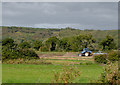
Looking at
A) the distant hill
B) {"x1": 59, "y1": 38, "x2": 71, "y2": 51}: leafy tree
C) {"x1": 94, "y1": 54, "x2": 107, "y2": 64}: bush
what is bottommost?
{"x1": 94, "y1": 54, "x2": 107, "y2": 64}: bush

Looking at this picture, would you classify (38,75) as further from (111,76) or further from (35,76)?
(111,76)

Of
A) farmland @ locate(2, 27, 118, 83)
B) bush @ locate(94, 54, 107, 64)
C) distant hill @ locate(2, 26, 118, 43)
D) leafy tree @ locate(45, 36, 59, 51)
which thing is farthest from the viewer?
distant hill @ locate(2, 26, 118, 43)

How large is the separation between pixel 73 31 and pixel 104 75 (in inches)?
3537

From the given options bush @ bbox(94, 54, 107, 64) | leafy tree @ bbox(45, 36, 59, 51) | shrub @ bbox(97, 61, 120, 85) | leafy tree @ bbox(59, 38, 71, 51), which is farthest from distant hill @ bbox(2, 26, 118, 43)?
shrub @ bbox(97, 61, 120, 85)

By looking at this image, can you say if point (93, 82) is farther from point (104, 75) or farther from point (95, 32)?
point (95, 32)

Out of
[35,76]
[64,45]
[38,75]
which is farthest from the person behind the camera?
[64,45]

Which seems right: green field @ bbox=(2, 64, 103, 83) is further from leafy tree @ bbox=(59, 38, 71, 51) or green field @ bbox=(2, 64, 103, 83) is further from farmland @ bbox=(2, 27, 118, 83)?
leafy tree @ bbox=(59, 38, 71, 51)

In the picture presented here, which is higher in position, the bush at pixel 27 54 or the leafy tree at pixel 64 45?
the leafy tree at pixel 64 45

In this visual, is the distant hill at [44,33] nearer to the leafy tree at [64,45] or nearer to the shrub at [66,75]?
the leafy tree at [64,45]

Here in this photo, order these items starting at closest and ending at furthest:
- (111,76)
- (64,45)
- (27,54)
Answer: (111,76)
(27,54)
(64,45)

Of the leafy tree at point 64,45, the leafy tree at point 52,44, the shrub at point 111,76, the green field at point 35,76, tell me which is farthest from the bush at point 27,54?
the leafy tree at point 64,45

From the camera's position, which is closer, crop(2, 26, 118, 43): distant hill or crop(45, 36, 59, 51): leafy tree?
crop(45, 36, 59, 51): leafy tree

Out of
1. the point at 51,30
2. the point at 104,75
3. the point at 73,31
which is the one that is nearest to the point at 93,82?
the point at 104,75

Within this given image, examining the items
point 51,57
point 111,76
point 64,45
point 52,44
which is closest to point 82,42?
point 64,45
